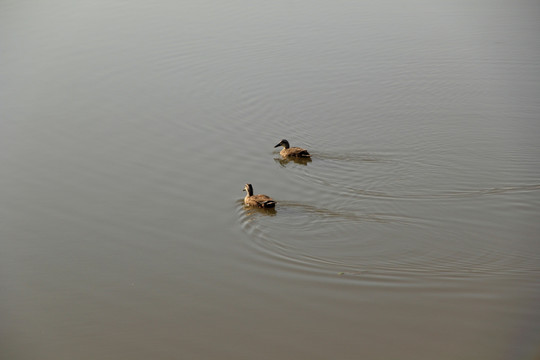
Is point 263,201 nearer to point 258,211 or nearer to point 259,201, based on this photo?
point 259,201

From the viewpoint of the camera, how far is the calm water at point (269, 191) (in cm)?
818

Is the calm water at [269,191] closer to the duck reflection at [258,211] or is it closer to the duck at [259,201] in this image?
the duck reflection at [258,211]

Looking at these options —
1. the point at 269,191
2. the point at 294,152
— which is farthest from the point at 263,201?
the point at 294,152

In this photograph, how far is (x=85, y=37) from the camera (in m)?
19.6

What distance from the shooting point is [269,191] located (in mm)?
11711

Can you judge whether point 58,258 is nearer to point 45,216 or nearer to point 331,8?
point 45,216

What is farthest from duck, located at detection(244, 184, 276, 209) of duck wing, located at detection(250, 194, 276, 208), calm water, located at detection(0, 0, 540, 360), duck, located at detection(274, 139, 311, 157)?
duck, located at detection(274, 139, 311, 157)

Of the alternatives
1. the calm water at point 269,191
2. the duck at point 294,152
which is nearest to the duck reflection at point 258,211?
the calm water at point 269,191

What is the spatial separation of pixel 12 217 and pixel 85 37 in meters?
9.97

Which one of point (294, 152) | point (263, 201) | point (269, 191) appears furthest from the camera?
point (294, 152)

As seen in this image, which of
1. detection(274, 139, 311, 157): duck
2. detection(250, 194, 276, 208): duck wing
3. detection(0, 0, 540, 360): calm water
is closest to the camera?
detection(0, 0, 540, 360): calm water

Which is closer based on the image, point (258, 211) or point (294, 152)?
point (258, 211)

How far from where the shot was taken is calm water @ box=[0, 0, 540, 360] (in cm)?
818

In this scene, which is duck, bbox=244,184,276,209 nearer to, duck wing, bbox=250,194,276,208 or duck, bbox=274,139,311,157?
duck wing, bbox=250,194,276,208
